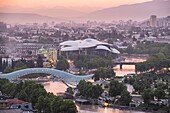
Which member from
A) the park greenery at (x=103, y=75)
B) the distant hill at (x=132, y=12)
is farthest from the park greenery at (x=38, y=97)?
the distant hill at (x=132, y=12)

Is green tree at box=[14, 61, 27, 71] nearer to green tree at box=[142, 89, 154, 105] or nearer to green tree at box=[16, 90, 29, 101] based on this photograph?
green tree at box=[16, 90, 29, 101]

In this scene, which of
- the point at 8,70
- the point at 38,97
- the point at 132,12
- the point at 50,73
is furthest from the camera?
the point at 132,12

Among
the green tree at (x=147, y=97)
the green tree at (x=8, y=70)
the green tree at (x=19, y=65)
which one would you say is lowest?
the green tree at (x=8, y=70)

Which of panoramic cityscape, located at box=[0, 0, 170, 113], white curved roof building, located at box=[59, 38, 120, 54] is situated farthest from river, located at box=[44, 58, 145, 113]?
white curved roof building, located at box=[59, 38, 120, 54]

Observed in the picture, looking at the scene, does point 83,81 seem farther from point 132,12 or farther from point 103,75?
point 132,12

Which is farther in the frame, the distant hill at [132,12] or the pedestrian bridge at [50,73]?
the distant hill at [132,12]

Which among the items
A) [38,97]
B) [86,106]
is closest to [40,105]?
[38,97]

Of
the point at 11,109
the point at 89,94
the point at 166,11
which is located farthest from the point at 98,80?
the point at 166,11

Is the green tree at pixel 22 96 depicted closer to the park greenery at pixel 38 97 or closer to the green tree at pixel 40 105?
the park greenery at pixel 38 97
